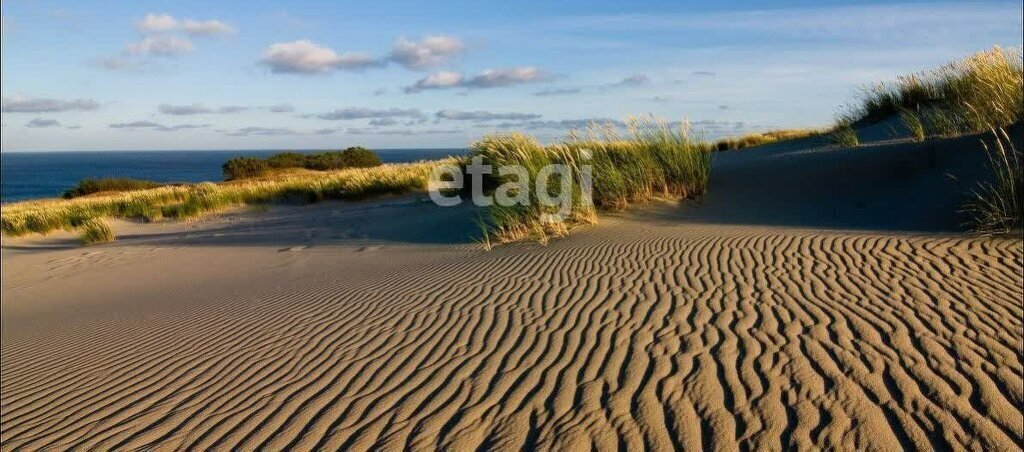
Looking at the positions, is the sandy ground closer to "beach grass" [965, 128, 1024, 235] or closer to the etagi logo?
"beach grass" [965, 128, 1024, 235]

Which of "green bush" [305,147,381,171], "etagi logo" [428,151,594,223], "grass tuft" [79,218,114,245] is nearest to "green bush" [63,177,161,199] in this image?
"green bush" [305,147,381,171]

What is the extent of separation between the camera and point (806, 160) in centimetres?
1282

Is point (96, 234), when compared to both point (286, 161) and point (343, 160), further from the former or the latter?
point (343, 160)

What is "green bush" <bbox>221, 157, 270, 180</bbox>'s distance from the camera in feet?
113

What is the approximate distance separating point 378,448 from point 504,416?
703 mm

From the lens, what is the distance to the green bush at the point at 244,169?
1356 inches

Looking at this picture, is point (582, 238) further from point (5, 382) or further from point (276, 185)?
point (276, 185)

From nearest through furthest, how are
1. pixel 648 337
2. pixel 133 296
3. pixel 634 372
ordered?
1. pixel 634 372
2. pixel 648 337
3. pixel 133 296

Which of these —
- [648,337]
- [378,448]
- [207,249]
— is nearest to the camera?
[378,448]

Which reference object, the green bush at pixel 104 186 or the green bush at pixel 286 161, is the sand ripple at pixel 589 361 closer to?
the green bush at pixel 104 186

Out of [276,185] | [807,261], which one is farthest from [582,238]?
[276,185]

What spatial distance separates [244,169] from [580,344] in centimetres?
3337

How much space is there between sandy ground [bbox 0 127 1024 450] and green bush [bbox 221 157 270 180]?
84.1 feet

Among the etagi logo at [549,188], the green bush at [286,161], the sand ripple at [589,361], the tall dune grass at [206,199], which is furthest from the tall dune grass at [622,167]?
the green bush at [286,161]
